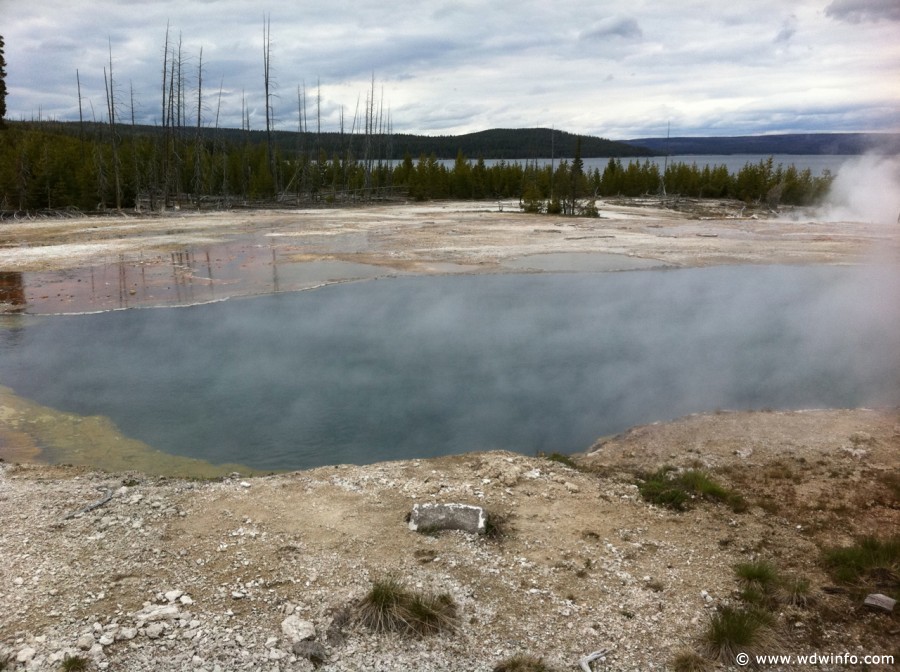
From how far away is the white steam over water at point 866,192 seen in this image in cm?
3606

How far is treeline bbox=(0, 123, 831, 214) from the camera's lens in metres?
35.6

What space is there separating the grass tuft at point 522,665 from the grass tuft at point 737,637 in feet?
3.14

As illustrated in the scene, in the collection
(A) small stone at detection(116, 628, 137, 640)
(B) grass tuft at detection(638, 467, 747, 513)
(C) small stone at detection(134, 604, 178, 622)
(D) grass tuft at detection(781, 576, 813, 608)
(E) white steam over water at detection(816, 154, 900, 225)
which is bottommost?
(A) small stone at detection(116, 628, 137, 640)

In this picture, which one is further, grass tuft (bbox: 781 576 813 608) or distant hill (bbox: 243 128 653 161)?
distant hill (bbox: 243 128 653 161)

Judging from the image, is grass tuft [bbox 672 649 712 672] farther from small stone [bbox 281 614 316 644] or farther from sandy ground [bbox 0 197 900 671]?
small stone [bbox 281 614 316 644]

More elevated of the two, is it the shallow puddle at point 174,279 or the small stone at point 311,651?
the shallow puddle at point 174,279

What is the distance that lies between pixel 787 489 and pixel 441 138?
142 metres

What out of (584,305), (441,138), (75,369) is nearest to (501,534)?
(75,369)

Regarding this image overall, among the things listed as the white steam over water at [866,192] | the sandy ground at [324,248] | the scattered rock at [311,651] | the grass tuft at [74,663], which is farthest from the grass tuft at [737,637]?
the white steam over water at [866,192]

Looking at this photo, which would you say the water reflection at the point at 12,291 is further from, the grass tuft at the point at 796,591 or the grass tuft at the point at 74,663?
the grass tuft at the point at 796,591

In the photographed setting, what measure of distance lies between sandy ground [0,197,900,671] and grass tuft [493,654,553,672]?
60 millimetres

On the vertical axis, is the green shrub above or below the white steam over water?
below

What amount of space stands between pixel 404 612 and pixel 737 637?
1.91 meters

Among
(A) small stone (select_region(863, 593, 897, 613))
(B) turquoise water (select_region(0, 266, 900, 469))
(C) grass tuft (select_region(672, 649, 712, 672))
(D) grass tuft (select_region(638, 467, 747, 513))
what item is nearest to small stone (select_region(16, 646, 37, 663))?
(B) turquoise water (select_region(0, 266, 900, 469))
